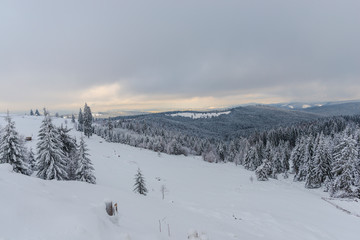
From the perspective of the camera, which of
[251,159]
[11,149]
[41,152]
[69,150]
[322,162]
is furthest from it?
[251,159]

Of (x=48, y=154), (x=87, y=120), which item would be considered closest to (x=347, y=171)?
(x=48, y=154)

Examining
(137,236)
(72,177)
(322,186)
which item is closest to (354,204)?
(322,186)

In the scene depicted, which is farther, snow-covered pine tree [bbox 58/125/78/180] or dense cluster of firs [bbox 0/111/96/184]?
snow-covered pine tree [bbox 58/125/78/180]

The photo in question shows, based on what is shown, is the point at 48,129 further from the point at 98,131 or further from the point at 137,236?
the point at 98,131

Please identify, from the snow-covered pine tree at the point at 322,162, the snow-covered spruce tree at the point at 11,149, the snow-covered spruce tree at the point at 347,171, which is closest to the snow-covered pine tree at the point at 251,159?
the snow-covered pine tree at the point at 322,162

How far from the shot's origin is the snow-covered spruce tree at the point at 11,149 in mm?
17828

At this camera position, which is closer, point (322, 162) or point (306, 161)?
point (322, 162)

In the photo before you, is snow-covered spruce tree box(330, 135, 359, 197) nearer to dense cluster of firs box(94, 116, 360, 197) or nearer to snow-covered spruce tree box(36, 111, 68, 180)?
dense cluster of firs box(94, 116, 360, 197)

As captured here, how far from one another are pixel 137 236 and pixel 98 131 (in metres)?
95.7

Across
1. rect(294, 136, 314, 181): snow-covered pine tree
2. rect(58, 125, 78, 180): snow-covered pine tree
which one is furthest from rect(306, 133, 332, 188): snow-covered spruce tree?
rect(58, 125, 78, 180): snow-covered pine tree

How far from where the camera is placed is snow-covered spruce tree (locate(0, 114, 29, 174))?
17828 millimetres

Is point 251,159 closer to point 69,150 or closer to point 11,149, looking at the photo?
point 69,150

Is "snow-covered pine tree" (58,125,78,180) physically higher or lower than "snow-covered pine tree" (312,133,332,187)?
higher

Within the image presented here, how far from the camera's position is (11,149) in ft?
59.9
